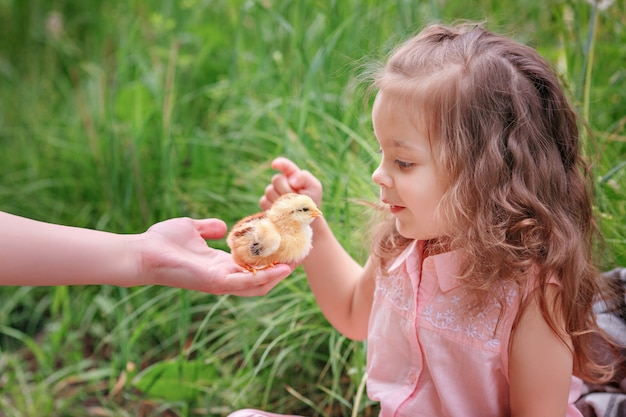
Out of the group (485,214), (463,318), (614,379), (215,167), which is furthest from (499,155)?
(215,167)

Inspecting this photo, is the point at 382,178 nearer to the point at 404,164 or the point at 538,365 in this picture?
the point at 404,164

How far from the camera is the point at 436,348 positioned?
5.17 ft

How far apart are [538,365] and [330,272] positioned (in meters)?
0.56

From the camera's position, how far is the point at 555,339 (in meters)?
1.49

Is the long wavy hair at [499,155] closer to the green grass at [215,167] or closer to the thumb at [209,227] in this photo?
the green grass at [215,167]

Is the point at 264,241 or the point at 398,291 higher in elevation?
the point at 264,241

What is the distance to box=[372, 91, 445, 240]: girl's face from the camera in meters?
1.49

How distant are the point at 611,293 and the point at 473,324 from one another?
1.54 feet

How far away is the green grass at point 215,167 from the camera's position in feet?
7.39

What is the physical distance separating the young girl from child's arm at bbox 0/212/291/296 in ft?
1.06

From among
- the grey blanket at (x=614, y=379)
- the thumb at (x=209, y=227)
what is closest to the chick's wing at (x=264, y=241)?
the thumb at (x=209, y=227)

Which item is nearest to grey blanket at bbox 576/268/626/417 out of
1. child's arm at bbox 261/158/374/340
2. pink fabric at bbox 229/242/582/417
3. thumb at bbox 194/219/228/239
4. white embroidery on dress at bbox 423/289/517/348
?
pink fabric at bbox 229/242/582/417

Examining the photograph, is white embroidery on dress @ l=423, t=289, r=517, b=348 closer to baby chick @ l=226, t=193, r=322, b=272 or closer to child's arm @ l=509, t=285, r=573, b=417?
child's arm @ l=509, t=285, r=573, b=417

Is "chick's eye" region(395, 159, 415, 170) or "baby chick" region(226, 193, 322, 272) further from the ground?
→ "chick's eye" region(395, 159, 415, 170)
